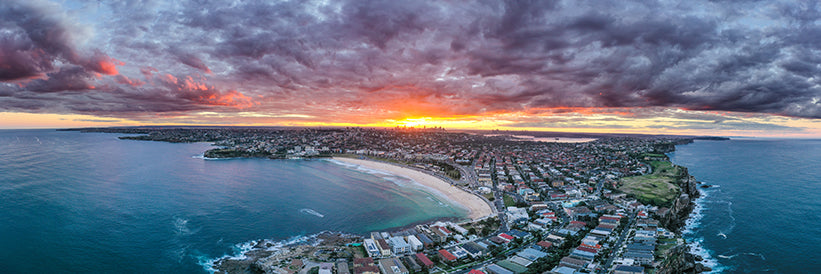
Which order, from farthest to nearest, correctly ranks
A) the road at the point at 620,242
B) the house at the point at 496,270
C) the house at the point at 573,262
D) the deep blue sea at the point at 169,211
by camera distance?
the deep blue sea at the point at 169,211 < the road at the point at 620,242 < the house at the point at 573,262 < the house at the point at 496,270

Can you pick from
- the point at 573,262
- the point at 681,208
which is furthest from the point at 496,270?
the point at 681,208

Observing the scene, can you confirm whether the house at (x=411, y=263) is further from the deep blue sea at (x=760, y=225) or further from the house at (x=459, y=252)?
the deep blue sea at (x=760, y=225)

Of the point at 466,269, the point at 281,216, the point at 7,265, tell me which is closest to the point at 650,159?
the point at 466,269

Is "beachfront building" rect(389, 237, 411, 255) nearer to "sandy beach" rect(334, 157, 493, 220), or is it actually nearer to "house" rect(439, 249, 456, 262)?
"house" rect(439, 249, 456, 262)

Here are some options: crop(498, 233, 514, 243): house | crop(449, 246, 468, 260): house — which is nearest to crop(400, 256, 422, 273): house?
crop(449, 246, 468, 260): house

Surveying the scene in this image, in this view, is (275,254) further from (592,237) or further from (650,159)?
(650,159)

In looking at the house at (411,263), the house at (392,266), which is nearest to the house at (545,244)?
the house at (411,263)
